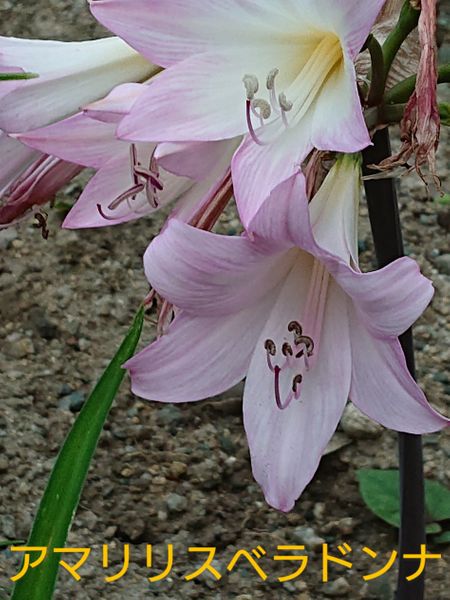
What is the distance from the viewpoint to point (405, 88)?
62 cm

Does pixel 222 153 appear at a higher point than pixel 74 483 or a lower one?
higher

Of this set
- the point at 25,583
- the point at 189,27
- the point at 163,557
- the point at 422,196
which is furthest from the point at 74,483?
the point at 422,196

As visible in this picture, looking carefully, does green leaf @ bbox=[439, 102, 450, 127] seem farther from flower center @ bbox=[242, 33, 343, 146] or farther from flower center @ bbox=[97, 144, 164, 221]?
flower center @ bbox=[97, 144, 164, 221]

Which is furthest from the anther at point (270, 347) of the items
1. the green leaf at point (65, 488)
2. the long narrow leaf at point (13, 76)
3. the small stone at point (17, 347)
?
the small stone at point (17, 347)

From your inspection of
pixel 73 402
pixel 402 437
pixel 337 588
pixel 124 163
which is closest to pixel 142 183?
pixel 124 163

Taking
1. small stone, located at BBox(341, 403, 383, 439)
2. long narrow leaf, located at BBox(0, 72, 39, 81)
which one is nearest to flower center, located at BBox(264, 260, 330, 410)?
long narrow leaf, located at BBox(0, 72, 39, 81)

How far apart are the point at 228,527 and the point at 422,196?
735 mm

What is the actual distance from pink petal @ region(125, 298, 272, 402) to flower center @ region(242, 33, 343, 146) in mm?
122

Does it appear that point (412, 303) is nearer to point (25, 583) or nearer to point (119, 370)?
point (119, 370)

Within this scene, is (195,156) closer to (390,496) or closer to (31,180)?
(31,180)

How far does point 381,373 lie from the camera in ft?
1.96

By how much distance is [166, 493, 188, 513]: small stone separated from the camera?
1.34 metres

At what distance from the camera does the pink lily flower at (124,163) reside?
0.56 metres

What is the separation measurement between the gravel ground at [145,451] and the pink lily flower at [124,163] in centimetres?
75
